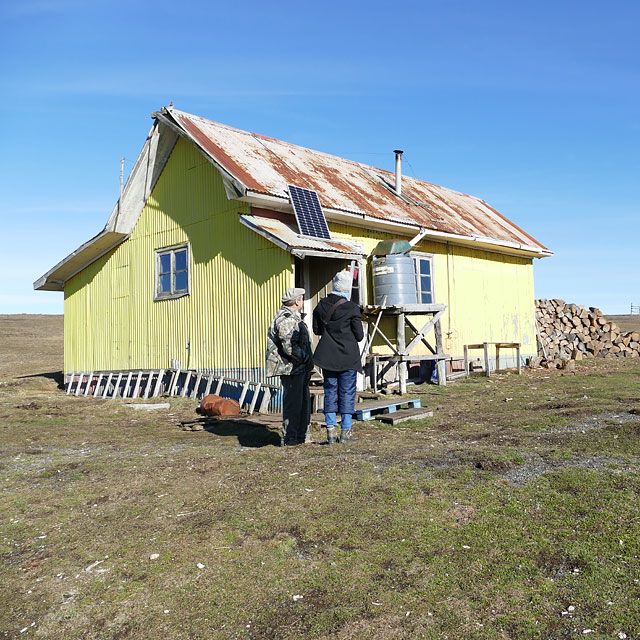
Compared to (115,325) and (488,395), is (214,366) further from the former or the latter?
(488,395)

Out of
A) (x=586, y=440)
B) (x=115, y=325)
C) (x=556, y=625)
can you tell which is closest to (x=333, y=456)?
(x=586, y=440)

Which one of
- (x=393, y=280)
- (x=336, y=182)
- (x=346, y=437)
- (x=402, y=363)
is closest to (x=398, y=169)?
(x=336, y=182)

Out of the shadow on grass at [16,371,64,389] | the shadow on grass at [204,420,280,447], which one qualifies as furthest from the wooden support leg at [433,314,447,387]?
the shadow on grass at [16,371,64,389]

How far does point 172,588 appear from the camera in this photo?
4020 mm

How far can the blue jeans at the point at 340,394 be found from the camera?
750cm

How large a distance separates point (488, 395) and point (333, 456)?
619 cm

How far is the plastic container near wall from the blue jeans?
242 inches

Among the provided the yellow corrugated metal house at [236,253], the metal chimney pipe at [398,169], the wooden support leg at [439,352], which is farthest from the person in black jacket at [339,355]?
the metal chimney pipe at [398,169]

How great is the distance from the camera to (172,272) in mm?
14664

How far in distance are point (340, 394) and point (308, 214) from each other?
5.64 metres

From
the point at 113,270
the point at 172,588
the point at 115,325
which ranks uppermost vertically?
the point at 113,270

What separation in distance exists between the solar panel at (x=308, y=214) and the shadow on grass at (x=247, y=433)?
155 inches

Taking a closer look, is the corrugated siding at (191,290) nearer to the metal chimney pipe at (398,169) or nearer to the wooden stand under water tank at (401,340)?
the wooden stand under water tank at (401,340)

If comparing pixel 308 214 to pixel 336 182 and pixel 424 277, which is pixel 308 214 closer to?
pixel 336 182
